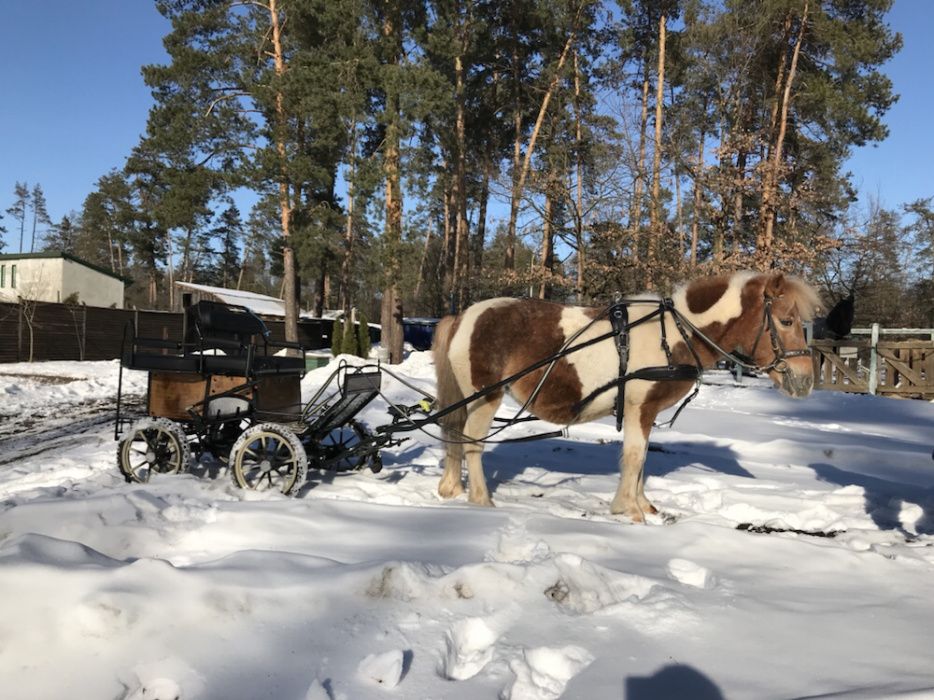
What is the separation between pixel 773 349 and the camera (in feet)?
13.5

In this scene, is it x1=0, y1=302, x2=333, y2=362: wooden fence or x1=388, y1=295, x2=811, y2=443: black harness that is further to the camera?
x1=0, y1=302, x2=333, y2=362: wooden fence

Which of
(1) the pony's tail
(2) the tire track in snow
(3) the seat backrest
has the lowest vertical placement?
(2) the tire track in snow

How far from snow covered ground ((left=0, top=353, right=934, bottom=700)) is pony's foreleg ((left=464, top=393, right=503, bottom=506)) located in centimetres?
36

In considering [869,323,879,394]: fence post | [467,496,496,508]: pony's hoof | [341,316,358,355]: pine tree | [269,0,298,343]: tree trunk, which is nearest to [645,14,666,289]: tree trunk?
[869,323,879,394]: fence post

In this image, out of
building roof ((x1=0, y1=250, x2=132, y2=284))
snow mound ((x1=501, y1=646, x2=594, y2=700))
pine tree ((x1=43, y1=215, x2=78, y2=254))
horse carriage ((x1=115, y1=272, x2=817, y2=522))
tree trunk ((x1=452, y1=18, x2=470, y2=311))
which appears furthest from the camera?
pine tree ((x1=43, y1=215, x2=78, y2=254))

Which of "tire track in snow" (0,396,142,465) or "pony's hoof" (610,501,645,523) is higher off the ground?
"pony's hoof" (610,501,645,523)

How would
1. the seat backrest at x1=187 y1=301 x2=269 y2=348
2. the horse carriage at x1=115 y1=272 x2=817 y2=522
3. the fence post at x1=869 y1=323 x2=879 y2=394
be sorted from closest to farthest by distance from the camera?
1. the horse carriage at x1=115 y1=272 x2=817 y2=522
2. the seat backrest at x1=187 y1=301 x2=269 y2=348
3. the fence post at x1=869 y1=323 x2=879 y2=394

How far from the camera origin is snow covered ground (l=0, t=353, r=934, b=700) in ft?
6.16

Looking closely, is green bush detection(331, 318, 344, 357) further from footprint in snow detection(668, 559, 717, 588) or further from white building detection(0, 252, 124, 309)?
footprint in snow detection(668, 559, 717, 588)

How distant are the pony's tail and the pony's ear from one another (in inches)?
90.2

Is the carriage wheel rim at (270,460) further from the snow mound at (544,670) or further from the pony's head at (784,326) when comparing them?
the pony's head at (784,326)

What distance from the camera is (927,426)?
912 centimetres

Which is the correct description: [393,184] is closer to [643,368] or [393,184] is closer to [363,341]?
[363,341]

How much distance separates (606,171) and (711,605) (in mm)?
16914
